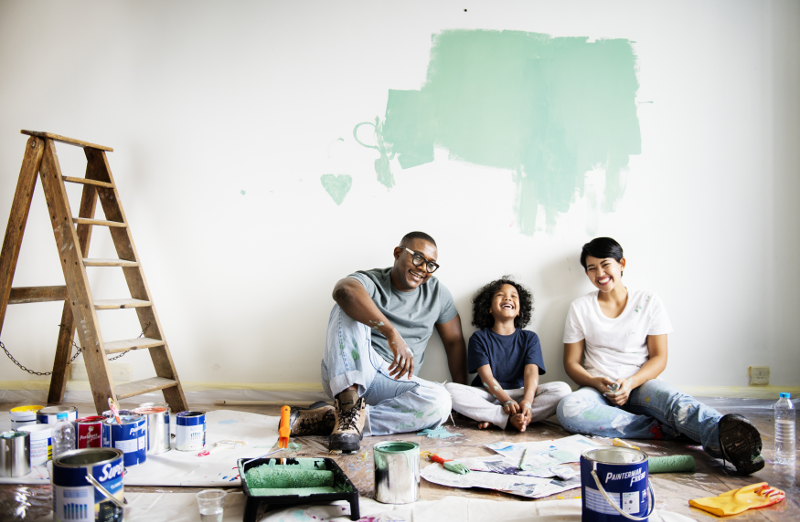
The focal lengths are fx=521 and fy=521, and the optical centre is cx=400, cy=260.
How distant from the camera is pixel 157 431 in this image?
1.90 metres

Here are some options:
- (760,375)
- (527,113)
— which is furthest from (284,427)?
(760,375)

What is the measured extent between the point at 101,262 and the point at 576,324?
7.51ft

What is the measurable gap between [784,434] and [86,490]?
223 centimetres

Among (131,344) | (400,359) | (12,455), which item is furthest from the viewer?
(131,344)

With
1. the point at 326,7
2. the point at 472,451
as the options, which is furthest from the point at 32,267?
the point at 472,451

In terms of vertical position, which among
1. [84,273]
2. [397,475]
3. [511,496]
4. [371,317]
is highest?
[84,273]

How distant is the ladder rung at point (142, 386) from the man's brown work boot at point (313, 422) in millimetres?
716

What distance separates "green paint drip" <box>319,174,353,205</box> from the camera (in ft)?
9.32

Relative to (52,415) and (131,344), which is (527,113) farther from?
(52,415)

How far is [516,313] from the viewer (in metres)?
2.61

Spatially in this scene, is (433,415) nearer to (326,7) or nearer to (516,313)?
(516,313)

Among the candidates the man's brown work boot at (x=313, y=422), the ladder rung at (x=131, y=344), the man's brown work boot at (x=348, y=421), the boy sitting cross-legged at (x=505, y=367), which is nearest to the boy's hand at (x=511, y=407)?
the boy sitting cross-legged at (x=505, y=367)

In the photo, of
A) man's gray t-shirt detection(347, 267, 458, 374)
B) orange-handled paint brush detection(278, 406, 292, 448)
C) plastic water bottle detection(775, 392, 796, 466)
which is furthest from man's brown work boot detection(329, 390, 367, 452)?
plastic water bottle detection(775, 392, 796, 466)

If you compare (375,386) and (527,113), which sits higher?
(527,113)
